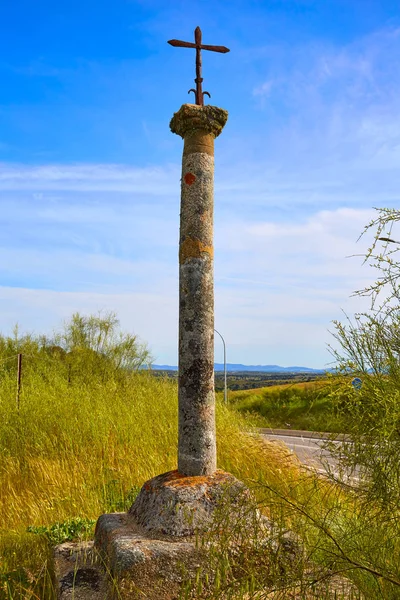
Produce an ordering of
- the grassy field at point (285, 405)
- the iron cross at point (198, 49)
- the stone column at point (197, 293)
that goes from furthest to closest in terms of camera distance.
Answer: the grassy field at point (285, 405) < the iron cross at point (198, 49) < the stone column at point (197, 293)

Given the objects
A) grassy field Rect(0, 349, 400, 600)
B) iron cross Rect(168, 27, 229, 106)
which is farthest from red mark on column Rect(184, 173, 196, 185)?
grassy field Rect(0, 349, 400, 600)

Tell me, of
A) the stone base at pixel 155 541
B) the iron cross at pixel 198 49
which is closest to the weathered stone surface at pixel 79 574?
the stone base at pixel 155 541

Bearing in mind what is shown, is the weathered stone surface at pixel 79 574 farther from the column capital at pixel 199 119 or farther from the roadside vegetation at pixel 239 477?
the column capital at pixel 199 119

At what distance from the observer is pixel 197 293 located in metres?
5.13

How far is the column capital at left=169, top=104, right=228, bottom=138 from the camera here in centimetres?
535

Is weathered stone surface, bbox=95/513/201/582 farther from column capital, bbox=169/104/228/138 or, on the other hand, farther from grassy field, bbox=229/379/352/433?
grassy field, bbox=229/379/352/433

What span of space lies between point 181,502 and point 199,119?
11.8 feet

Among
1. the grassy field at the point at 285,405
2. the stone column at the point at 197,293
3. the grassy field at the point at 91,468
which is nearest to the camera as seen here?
the stone column at the point at 197,293

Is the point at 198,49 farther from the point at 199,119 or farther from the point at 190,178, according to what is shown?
the point at 190,178

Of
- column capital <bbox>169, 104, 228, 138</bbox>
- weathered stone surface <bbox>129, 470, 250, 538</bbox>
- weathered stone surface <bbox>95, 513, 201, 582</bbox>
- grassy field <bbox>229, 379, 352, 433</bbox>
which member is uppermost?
column capital <bbox>169, 104, 228, 138</bbox>

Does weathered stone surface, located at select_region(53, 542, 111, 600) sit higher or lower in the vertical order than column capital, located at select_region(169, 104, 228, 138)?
lower

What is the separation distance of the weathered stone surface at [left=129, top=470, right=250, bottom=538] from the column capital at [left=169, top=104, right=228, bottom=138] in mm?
3351

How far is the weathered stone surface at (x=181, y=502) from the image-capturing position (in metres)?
4.50

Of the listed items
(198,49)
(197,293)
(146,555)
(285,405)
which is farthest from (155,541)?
(285,405)
